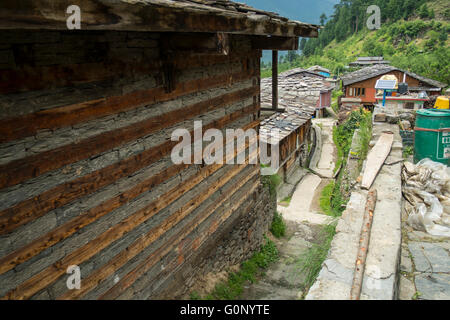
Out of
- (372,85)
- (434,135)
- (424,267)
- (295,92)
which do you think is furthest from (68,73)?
(372,85)

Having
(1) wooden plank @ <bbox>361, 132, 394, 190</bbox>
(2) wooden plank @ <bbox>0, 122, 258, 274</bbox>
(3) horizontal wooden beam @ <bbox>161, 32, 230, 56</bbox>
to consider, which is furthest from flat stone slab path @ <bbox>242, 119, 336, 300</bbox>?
(3) horizontal wooden beam @ <bbox>161, 32, 230, 56</bbox>

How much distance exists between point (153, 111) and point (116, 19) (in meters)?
1.62

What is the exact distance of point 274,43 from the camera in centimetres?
557

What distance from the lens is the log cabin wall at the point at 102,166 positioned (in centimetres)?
242

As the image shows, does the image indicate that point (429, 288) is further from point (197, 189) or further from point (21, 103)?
point (21, 103)

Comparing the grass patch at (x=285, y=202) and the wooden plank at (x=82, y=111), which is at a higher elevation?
the wooden plank at (x=82, y=111)

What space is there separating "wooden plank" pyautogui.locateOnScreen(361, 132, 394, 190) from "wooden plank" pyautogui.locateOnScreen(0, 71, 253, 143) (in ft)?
10.6

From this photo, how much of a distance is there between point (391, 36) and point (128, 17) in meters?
68.2

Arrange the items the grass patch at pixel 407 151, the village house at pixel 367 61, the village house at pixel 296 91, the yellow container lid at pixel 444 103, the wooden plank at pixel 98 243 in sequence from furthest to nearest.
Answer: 1. the village house at pixel 367 61
2. the village house at pixel 296 91
3. the yellow container lid at pixel 444 103
4. the grass patch at pixel 407 151
5. the wooden plank at pixel 98 243

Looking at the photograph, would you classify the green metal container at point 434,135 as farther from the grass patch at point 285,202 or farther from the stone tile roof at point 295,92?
the stone tile roof at point 295,92

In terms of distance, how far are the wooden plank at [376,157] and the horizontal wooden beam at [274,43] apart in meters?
2.53

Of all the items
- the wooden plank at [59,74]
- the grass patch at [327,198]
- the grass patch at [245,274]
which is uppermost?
the wooden plank at [59,74]

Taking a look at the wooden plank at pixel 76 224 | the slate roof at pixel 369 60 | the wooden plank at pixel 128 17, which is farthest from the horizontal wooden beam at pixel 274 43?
the slate roof at pixel 369 60

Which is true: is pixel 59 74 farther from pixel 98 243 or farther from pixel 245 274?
pixel 245 274
